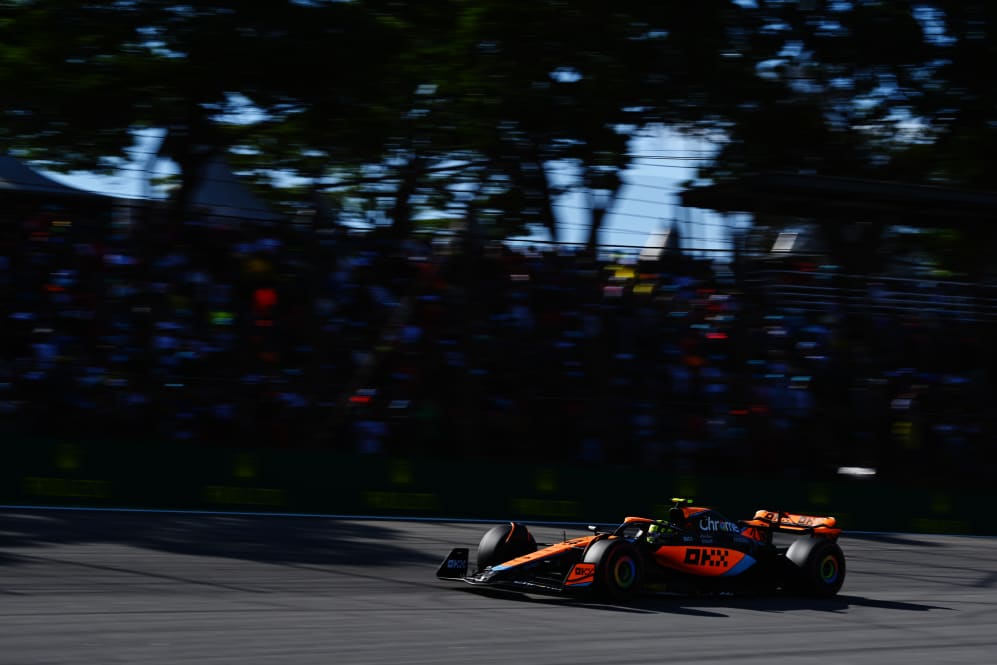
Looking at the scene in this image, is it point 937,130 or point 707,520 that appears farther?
point 937,130

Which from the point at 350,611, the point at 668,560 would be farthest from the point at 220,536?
the point at 668,560

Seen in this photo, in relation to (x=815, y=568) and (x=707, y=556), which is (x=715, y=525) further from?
(x=815, y=568)

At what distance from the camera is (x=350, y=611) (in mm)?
7867

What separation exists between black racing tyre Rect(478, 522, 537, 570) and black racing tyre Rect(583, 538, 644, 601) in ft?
2.10

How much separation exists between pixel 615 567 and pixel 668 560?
0.67m

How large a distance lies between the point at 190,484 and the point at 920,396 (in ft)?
34.6

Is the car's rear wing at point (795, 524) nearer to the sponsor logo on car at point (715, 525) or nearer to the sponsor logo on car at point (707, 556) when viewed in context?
the sponsor logo on car at point (715, 525)

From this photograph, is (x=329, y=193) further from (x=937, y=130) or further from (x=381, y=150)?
(x=937, y=130)

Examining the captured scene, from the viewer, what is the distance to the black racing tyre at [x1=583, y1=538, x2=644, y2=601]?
8.47 m

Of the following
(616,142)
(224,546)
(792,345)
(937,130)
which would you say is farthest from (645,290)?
(937,130)

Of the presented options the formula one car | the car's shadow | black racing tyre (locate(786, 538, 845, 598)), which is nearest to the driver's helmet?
the formula one car

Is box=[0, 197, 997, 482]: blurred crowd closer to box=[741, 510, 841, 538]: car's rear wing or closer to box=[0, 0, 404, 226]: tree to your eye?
box=[0, 0, 404, 226]: tree

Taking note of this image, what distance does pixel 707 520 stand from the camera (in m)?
9.45

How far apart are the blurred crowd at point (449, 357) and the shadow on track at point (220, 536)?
1.46 m
